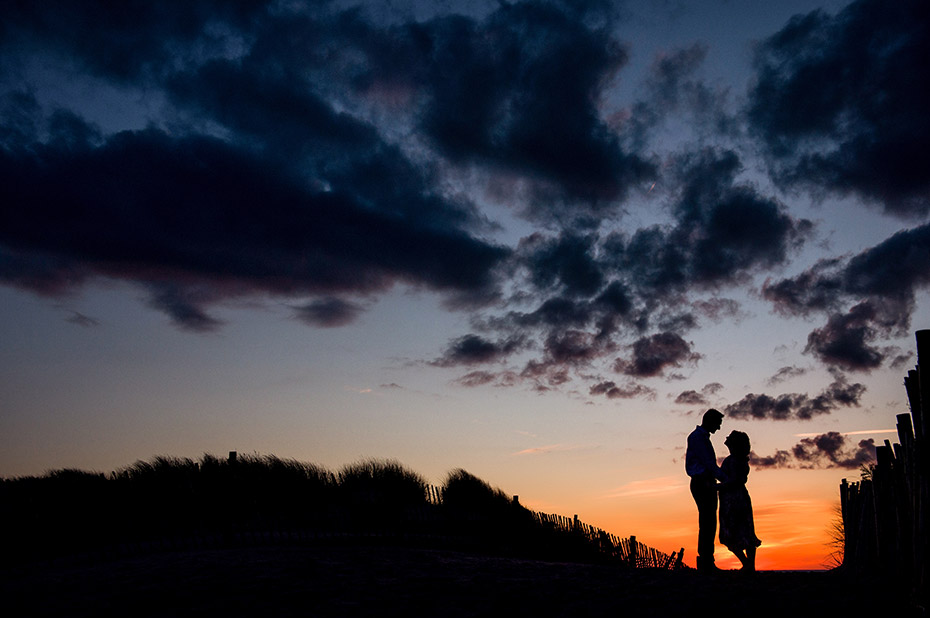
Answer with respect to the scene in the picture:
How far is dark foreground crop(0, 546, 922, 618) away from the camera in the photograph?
24.8 ft

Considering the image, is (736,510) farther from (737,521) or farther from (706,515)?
(706,515)

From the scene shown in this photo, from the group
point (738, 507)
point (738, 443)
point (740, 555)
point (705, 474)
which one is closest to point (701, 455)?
point (705, 474)

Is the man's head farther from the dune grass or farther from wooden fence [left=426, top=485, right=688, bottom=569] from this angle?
wooden fence [left=426, top=485, right=688, bottom=569]

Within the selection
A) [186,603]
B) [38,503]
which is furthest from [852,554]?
[38,503]

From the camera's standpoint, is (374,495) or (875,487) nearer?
(875,487)

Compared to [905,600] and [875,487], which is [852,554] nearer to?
[875,487]

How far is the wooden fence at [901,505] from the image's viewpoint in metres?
6.76

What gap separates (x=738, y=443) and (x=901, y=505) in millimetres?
2512

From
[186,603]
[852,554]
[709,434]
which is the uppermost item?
[709,434]

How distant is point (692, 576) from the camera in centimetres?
977

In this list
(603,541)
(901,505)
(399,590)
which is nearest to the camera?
(399,590)

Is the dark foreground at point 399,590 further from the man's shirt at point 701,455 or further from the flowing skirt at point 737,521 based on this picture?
the man's shirt at point 701,455

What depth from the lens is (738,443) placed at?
11.2 m

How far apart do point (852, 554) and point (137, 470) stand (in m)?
16.8
